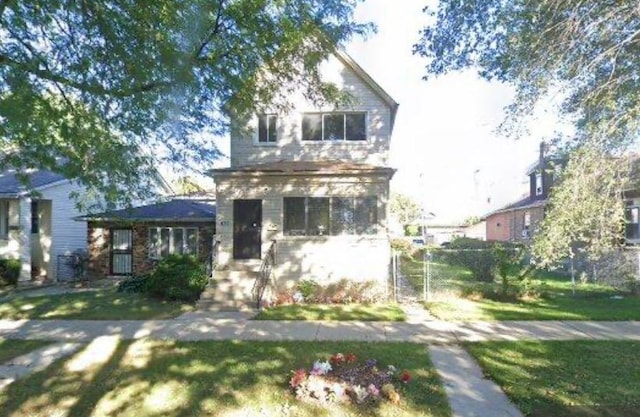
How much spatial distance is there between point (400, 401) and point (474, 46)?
858cm

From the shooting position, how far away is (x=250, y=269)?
15.5 meters

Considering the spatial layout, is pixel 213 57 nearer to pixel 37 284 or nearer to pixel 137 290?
pixel 137 290

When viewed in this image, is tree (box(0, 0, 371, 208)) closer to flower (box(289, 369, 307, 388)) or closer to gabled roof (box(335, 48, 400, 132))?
flower (box(289, 369, 307, 388))

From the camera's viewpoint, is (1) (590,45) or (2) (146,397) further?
(1) (590,45)

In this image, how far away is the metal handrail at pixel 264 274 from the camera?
13.5 m

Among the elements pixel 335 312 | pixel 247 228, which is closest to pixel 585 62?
pixel 335 312

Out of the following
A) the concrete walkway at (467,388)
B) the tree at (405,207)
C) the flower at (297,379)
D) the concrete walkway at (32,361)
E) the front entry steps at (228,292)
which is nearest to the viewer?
the concrete walkway at (467,388)

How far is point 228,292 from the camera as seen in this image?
44.4ft

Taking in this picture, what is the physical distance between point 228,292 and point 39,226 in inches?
507

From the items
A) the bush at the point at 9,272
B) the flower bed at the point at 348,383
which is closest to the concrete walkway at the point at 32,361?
the flower bed at the point at 348,383

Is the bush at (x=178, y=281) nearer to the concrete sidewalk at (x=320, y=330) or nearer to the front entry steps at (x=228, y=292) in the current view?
the front entry steps at (x=228, y=292)

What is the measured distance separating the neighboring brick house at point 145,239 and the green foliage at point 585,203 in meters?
15.3

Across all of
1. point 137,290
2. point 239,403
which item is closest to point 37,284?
point 137,290

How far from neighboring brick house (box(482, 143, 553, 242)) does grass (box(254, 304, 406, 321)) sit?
48.6ft
